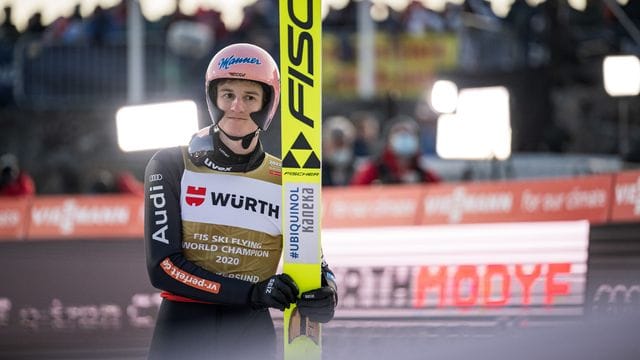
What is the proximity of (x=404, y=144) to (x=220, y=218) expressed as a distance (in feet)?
21.4

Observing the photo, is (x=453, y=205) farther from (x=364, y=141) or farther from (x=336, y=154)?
(x=364, y=141)

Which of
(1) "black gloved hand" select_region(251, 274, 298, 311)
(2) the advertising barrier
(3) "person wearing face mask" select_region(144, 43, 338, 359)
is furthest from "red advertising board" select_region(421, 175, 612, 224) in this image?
(1) "black gloved hand" select_region(251, 274, 298, 311)

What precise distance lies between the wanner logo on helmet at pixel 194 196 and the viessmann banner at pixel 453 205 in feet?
14.5

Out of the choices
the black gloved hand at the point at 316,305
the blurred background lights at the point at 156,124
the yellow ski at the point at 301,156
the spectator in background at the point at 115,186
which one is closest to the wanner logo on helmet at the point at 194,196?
the yellow ski at the point at 301,156

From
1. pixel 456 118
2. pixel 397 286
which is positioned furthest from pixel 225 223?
→ pixel 456 118

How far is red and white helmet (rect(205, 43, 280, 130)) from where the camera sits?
12.3 ft

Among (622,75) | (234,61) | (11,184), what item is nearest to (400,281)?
(234,61)

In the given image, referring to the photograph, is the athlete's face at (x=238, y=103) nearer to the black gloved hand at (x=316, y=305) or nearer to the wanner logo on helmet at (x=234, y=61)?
the wanner logo on helmet at (x=234, y=61)

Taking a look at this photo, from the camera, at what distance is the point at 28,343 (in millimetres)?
7820

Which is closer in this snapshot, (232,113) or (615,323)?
(615,323)

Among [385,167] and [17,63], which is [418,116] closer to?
[17,63]

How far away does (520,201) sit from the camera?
923cm

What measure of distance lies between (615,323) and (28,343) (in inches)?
243

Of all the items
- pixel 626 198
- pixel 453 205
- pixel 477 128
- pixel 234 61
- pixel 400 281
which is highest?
pixel 234 61
